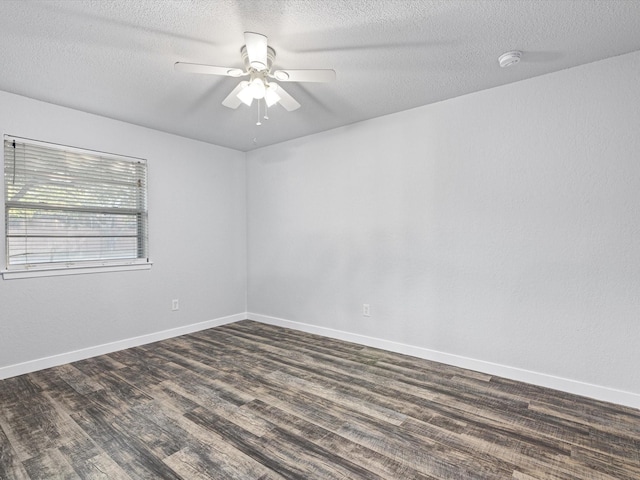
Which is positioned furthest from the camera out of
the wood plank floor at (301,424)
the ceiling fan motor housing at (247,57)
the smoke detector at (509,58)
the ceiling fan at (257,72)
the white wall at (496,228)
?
the white wall at (496,228)

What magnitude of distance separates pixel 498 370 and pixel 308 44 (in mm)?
2912

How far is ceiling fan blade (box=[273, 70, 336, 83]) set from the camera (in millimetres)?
1996

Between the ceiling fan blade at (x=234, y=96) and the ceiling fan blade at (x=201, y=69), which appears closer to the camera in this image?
the ceiling fan blade at (x=201, y=69)

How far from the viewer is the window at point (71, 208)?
285 centimetres

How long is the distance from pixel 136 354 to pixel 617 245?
13.9 ft

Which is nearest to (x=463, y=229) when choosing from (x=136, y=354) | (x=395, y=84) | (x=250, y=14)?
(x=395, y=84)

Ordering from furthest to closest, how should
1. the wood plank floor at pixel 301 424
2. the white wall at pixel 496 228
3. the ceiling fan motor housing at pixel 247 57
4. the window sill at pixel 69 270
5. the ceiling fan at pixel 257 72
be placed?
the window sill at pixel 69 270 → the white wall at pixel 496 228 → the ceiling fan motor housing at pixel 247 57 → the ceiling fan at pixel 257 72 → the wood plank floor at pixel 301 424

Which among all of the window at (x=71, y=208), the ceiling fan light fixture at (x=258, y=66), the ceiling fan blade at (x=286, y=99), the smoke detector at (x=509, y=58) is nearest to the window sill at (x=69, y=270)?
the window at (x=71, y=208)

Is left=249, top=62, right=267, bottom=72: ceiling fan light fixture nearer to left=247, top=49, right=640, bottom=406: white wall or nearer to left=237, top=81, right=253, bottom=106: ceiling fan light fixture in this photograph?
left=237, top=81, right=253, bottom=106: ceiling fan light fixture

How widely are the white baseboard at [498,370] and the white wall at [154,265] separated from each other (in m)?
1.51

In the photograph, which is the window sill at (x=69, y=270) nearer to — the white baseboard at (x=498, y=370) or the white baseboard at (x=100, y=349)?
the white baseboard at (x=100, y=349)

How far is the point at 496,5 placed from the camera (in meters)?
1.77

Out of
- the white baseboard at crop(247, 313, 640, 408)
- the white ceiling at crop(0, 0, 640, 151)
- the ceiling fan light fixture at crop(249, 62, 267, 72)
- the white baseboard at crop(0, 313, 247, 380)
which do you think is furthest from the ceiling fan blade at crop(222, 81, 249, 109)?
the white baseboard at crop(0, 313, 247, 380)

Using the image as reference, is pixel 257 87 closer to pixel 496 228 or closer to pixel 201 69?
pixel 201 69
